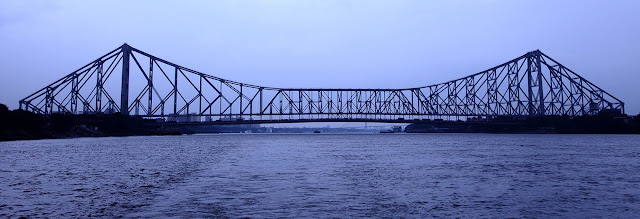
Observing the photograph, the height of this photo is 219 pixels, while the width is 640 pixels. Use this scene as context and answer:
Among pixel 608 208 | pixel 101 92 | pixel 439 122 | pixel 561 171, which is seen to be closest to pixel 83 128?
pixel 101 92

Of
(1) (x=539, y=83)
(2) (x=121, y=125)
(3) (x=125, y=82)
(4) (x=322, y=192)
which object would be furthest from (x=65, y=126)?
(1) (x=539, y=83)

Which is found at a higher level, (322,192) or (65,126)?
(65,126)

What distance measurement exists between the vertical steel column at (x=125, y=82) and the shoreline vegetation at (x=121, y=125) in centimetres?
460

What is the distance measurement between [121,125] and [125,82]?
1665 centimetres

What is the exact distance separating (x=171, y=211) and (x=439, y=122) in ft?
357

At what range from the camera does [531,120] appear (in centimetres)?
12200

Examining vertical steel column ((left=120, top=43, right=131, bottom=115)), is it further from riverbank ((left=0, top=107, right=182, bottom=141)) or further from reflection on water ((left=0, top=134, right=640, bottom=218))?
reflection on water ((left=0, top=134, right=640, bottom=218))

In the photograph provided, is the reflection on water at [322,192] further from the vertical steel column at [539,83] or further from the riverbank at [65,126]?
the vertical steel column at [539,83]

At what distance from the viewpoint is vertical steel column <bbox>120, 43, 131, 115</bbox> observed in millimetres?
115125

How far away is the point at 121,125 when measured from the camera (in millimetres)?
101312

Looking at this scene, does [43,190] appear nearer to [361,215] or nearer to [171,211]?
[171,211]

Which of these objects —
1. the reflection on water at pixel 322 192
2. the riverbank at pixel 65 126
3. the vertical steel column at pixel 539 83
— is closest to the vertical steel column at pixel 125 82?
the riverbank at pixel 65 126

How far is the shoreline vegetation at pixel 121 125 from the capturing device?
70.2 meters

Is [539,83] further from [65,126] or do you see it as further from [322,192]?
[322,192]
